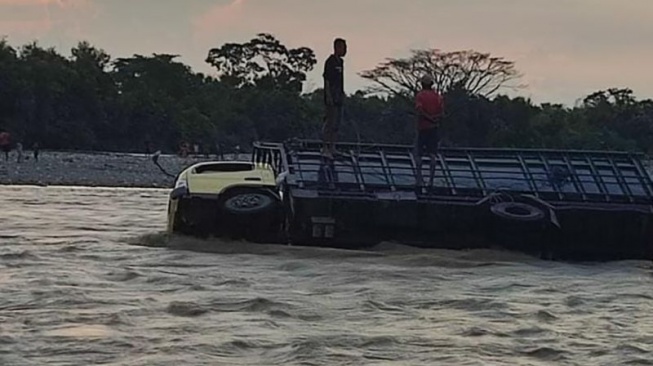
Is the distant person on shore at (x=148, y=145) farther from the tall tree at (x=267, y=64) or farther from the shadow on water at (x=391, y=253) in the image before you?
the shadow on water at (x=391, y=253)

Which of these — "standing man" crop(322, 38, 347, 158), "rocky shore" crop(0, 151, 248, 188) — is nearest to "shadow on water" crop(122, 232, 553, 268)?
"standing man" crop(322, 38, 347, 158)

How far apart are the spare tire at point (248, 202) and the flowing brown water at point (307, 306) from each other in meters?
0.49

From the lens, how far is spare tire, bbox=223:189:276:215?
14625 mm

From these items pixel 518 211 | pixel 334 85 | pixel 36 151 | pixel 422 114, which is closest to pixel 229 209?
pixel 334 85

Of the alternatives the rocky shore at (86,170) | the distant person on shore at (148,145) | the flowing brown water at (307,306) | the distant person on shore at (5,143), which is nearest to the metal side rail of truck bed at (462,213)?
the flowing brown water at (307,306)

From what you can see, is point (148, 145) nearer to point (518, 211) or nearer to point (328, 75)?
point (328, 75)

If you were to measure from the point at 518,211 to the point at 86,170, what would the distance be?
32344 millimetres

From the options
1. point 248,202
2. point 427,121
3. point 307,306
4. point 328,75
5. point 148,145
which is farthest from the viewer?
point 148,145

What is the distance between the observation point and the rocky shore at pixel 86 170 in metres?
40.7

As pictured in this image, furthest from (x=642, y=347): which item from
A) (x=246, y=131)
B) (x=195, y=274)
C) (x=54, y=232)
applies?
(x=246, y=131)

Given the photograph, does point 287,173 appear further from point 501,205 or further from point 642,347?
point 642,347

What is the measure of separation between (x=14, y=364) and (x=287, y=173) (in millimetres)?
7286

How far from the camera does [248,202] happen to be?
48.4 ft

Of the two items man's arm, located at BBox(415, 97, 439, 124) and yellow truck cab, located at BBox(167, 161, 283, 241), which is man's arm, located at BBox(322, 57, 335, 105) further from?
yellow truck cab, located at BBox(167, 161, 283, 241)
